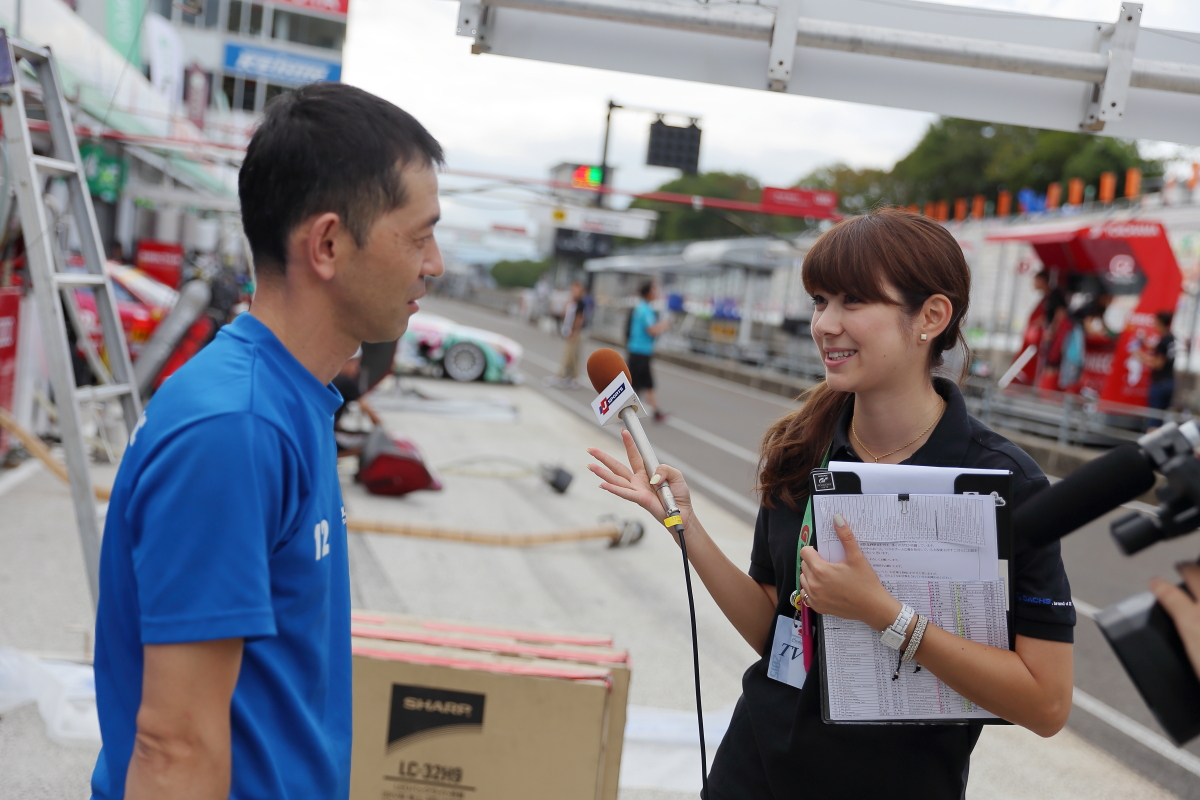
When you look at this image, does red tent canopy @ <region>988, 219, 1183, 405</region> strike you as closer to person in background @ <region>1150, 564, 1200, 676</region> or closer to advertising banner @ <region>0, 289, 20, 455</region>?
advertising banner @ <region>0, 289, 20, 455</region>

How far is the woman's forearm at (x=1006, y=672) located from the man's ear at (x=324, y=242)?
1.12 meters

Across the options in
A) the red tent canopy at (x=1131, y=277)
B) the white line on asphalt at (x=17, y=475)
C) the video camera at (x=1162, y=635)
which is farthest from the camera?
the red tent canopy at (x=1131, y=277)

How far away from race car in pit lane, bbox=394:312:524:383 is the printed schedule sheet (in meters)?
16.6

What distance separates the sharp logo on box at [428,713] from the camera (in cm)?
288

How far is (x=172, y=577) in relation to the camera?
3.75 ft

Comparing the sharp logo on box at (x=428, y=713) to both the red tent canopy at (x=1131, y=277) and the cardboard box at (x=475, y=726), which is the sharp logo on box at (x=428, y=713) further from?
the red tent canopy at (x=1131, y=277)

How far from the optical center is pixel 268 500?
1.22m

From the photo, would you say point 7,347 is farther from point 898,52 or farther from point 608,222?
point 608,222

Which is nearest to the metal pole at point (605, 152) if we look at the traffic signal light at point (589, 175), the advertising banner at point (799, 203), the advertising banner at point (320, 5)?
the traffic signal light at point (589, 175)

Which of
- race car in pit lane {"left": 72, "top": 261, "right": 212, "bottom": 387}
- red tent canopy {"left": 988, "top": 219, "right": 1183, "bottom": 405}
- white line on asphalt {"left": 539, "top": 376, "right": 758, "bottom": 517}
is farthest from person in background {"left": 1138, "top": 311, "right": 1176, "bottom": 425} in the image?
race car in pit lane {"left": 72, "top": 261, "right": 212, "bottom": 387}

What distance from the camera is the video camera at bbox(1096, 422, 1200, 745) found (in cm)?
99

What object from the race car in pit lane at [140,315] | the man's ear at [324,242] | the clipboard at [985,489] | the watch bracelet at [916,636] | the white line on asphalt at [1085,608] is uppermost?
the man's ear at [324,242]

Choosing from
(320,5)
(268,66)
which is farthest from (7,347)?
(320,5)

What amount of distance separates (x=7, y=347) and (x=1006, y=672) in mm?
8289
